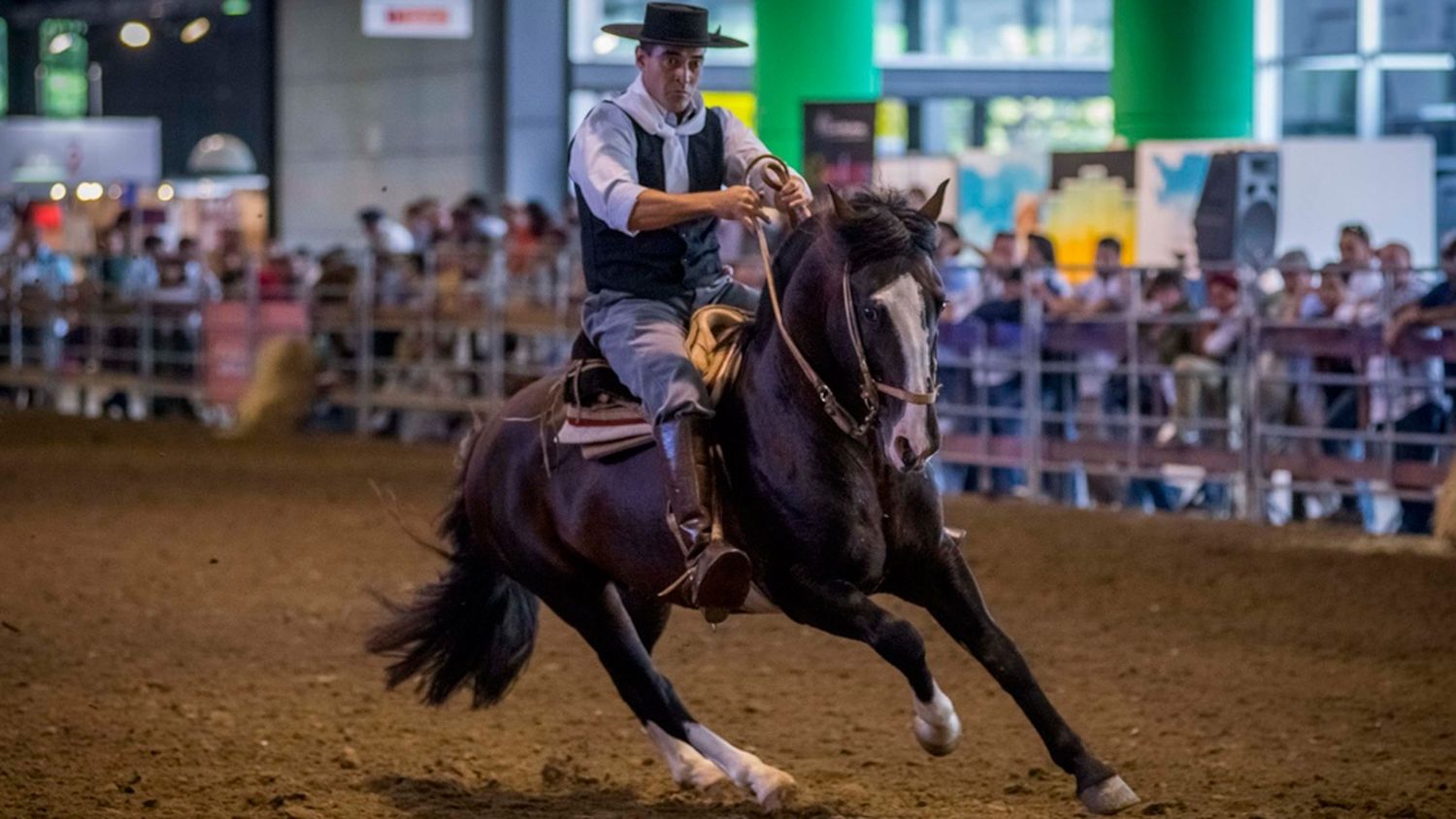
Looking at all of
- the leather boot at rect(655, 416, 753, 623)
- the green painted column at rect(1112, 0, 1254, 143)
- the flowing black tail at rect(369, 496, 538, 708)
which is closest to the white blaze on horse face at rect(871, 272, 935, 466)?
the leather boot at rect(655, 416, 753, 623)

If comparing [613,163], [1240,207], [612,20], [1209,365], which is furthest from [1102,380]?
[612,20]

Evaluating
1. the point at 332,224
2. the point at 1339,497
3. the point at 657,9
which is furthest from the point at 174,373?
the point at 657,9

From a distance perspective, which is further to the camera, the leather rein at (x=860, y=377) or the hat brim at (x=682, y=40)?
the hat brim at (x=682, y=40)

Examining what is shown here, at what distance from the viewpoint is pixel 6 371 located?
79.9ft

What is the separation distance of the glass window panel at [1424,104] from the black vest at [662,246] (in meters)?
19.8

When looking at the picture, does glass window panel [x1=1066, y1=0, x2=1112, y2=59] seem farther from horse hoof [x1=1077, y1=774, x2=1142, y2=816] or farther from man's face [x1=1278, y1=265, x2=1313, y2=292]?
horse hoof [x1=1077, y1=774, x2=1142, y2=816]

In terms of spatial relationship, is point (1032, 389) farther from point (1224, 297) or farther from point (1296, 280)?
point (1296, 280)

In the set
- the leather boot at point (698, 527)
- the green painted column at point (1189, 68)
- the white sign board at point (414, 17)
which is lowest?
the leather boot at point (698, 527)

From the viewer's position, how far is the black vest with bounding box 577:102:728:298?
20.1 feet

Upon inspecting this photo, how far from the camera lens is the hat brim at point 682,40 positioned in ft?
19.1

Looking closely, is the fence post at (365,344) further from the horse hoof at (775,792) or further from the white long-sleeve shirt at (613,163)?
the horse hoof at (775,792)

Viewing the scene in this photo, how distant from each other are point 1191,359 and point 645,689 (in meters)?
7.43

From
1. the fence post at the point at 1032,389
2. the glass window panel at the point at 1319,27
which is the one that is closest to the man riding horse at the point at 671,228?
the fence post at the point at 1032,389

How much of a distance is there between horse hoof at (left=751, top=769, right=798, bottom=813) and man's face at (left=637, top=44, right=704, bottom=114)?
197 centimetres
